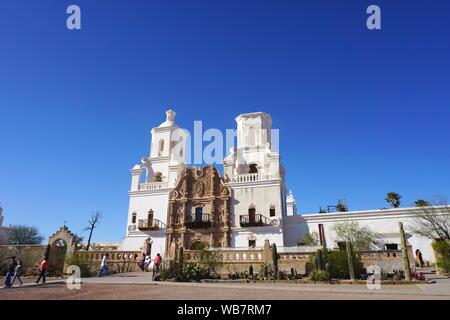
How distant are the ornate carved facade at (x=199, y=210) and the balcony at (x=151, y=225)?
38.3 inches

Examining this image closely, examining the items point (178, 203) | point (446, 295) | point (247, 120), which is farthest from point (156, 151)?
point (446, 295)

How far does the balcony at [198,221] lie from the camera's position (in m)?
30.4

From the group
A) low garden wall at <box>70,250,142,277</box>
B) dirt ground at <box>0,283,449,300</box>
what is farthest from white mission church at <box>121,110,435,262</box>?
dirt ground at <box>0,283,449,300</box>

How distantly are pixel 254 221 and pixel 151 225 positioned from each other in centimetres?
1179

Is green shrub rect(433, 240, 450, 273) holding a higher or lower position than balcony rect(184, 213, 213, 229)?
lower

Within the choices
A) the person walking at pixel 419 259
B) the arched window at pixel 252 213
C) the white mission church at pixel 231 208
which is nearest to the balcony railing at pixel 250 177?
the white mission church at pixel 231 208

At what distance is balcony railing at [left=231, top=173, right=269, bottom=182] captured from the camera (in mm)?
31016

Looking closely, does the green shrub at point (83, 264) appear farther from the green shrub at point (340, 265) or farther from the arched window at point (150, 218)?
the green shrub at point (340, 265)

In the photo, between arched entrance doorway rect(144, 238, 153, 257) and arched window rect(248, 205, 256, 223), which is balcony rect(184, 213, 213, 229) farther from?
arched entrance doorway rect(144, 238, 153, 257)

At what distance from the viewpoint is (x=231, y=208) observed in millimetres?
30781

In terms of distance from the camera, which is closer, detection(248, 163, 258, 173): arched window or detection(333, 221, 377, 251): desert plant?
detection(333, 221, 377, 251): desert plant

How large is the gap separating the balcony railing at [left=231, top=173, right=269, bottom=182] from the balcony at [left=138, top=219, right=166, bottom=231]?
942cm
